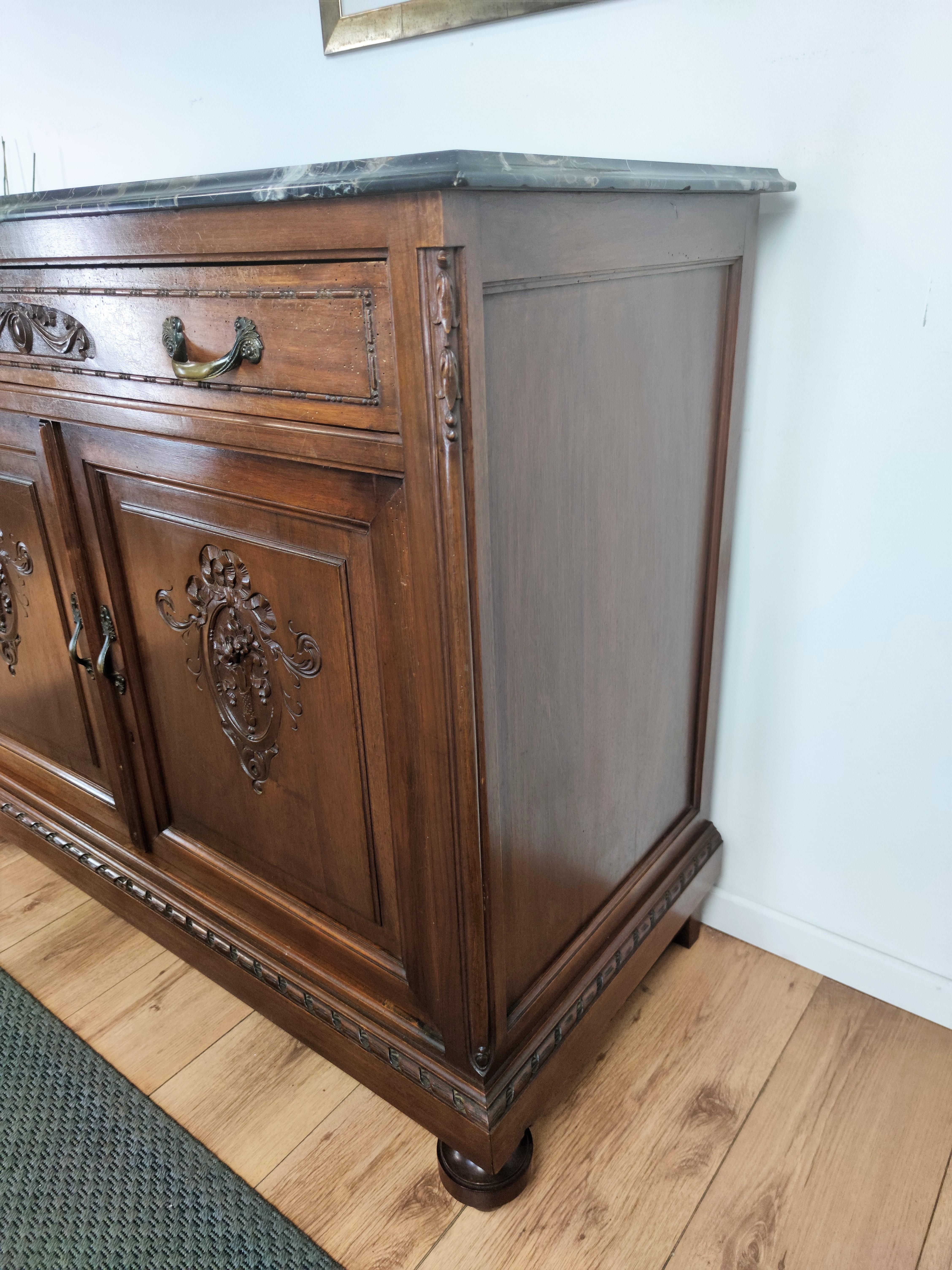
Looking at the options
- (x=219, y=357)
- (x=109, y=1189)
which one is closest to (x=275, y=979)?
(x=109, y=1189)

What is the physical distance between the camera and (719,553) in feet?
3.38

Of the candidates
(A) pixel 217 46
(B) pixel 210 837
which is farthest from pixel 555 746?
(A) pixel 217 46

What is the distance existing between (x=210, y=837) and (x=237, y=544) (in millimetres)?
385

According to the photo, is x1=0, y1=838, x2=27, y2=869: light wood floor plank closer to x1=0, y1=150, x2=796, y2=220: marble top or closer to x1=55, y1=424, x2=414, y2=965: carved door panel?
x1=55, y1=424, x2=414, y2=965: carved door panel

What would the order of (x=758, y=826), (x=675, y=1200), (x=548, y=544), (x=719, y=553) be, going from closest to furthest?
1. (x=548, y=544)
2. (x=675, y=1200)
3. (x=719, y=553)
4. (x=758, y=826)

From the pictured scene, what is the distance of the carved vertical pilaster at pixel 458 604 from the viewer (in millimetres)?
570

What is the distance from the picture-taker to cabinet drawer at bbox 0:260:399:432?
0.63 metres

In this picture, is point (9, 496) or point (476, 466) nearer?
point (476, 466)

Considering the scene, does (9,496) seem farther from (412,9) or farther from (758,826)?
(758,826)

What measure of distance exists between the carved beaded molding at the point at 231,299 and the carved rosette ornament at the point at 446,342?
0.19ft

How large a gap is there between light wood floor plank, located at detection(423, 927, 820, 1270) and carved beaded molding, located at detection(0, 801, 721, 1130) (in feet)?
0.44

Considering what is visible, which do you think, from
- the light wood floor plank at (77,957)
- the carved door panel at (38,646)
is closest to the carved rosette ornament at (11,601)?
the carved door panel at (38,646)

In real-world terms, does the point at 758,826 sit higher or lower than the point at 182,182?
lower

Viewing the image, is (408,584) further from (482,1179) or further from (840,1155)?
(840,1155)
